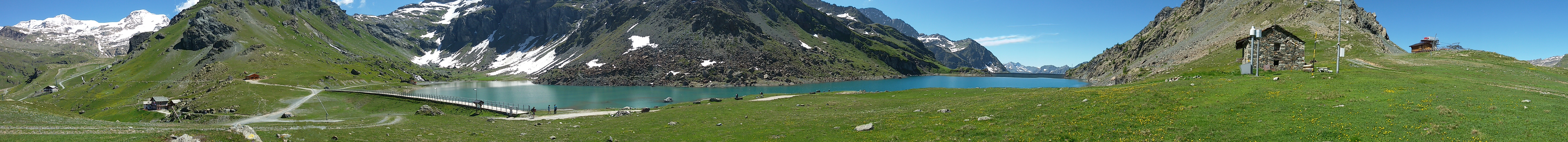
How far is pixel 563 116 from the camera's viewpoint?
5100 cm

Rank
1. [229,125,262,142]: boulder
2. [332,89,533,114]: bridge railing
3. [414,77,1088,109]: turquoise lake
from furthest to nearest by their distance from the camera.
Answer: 1. [414,77,1088,109]: turquoise lake
2. [332,89,533,114]: bridge railing
3. [229,125,262,142]: boulder

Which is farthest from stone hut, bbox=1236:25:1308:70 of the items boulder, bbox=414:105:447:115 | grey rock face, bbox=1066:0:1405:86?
boulder, bbox=414:105:447:115

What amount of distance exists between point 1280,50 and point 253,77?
18343cm

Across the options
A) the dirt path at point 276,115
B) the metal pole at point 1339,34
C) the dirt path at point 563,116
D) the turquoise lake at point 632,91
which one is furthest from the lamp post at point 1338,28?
the dirt path at point 276,115

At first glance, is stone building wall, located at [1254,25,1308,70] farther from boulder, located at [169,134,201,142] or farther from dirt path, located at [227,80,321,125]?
dirt path, located at [227,80,321,125]

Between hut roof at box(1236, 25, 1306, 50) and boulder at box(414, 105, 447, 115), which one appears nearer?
hut roof at box(1236, 25, 1306, 50)

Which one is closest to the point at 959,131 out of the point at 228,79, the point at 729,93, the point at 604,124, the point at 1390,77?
the point at 604,124

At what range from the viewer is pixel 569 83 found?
195m

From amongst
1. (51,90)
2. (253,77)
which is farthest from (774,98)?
(51,90)

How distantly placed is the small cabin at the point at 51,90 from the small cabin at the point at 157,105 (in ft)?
371

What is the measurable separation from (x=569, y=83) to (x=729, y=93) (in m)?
81.5

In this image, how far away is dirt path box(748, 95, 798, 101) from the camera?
6788cm

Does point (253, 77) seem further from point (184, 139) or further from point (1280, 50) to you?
point (1280, 50)

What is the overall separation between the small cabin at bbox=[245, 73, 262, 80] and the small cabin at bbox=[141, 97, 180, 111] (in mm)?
87886
